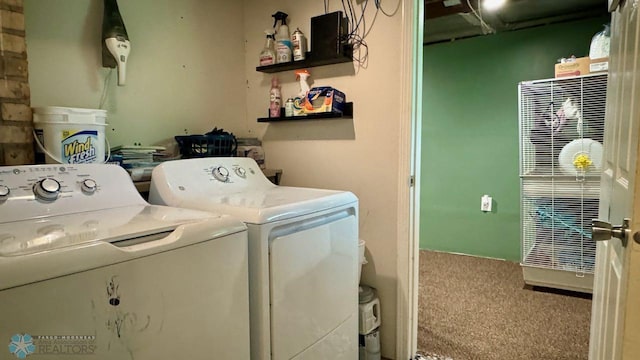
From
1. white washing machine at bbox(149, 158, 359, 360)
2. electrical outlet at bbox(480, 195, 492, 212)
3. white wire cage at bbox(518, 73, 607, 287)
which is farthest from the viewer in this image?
electrical outlet at bbox(480, 195, 492, 212)

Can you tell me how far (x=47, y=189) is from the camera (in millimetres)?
1174

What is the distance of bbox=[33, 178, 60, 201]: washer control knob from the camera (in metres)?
1.16

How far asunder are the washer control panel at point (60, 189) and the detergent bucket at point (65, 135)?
140mm

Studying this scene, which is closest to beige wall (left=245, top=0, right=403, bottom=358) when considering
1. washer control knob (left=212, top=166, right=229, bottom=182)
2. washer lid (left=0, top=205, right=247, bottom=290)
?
washer control knob (left=212, top=166, right=229, bottom=182)

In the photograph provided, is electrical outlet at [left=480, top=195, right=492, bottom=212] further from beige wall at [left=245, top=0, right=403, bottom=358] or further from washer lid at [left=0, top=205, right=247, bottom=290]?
washer lid at [left=0, top=205, right=247, bottom=290]

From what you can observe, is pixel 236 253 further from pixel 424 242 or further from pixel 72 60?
pixel 424 242

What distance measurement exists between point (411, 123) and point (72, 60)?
1.55 m

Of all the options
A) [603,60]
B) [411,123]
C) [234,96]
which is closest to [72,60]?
[234,96]

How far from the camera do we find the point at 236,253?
44.0 inches

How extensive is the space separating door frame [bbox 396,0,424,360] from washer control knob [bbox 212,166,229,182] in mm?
852

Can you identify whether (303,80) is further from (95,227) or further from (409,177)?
(95,227)

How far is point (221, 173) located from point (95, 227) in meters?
0.77

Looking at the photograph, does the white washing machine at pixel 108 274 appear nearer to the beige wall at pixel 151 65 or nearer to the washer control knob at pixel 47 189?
the washer control knob at pixel 47 189

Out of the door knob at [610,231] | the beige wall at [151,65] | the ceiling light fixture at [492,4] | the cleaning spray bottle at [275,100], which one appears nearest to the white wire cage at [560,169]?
the ceiling light fixture at [492,4]
